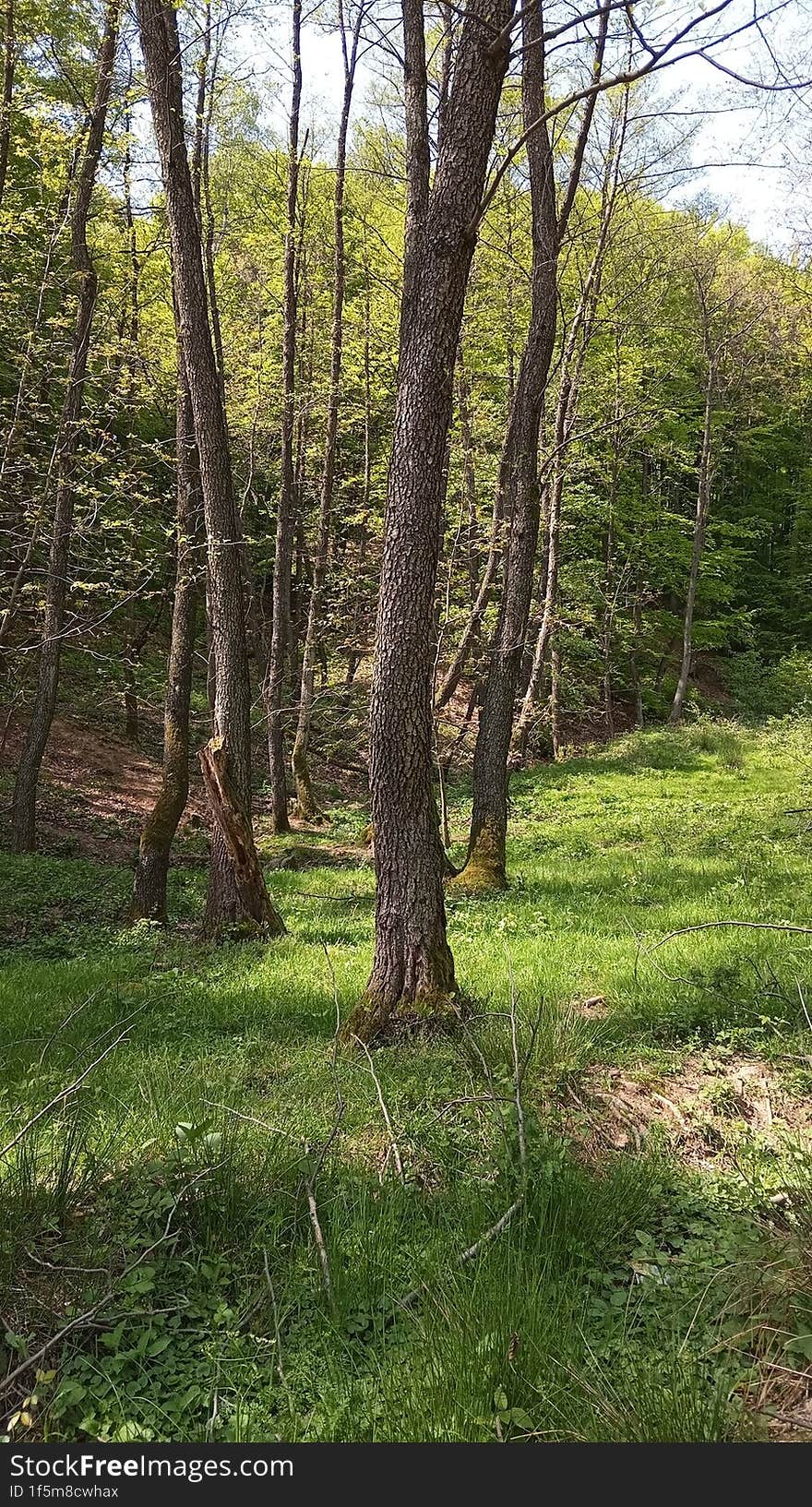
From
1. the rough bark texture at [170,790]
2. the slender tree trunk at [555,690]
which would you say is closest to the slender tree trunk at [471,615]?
the slender tree trunk at [555,690]

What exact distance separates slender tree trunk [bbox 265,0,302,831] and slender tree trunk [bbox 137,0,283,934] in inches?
177

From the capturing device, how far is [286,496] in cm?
1423

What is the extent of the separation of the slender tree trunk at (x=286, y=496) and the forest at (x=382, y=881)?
125mm

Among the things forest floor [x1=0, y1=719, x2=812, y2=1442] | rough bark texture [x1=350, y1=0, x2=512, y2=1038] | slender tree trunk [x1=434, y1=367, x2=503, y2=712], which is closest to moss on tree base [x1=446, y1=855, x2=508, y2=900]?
forest floor [x1=0, y1=719, x2=812, y2=1442]

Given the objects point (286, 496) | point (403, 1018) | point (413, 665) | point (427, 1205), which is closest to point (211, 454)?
point (413, 665)

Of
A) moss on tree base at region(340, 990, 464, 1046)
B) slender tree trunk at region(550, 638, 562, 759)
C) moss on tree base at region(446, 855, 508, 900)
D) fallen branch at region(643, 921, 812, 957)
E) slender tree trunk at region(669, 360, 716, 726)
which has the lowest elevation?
moss on tree base at region(446, 855, 508, 900)

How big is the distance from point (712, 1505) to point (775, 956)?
389 cm

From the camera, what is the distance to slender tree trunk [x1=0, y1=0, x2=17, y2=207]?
28.4ft

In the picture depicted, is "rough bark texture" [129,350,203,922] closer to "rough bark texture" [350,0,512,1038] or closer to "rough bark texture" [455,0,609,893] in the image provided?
"rough bark texture" [455,0,609,893]

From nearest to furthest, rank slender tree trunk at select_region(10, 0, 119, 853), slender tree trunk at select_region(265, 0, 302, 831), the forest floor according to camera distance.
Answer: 1. the forest floor
2. slender tree trunk at select_region(10, 0, 119, 853)
3. slender tree trunk at select_region(265, 0, 302, 831)

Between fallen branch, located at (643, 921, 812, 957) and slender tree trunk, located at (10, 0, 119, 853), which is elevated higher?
slender tree trunk, located at (10, 0, 119, 853)

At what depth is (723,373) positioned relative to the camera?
2569cm

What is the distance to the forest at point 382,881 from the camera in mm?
2211

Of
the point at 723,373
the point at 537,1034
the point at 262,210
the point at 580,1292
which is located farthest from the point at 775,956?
the point at 723,373
